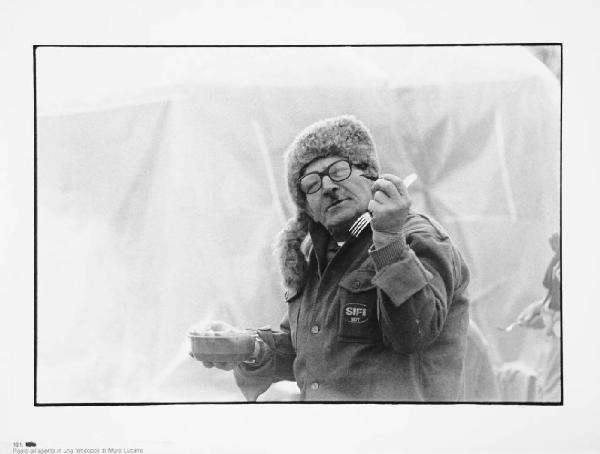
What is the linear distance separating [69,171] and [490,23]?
54.8 inches

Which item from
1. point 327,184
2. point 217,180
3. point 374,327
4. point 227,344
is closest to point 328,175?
point 327,184

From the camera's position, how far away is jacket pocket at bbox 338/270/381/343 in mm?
1984

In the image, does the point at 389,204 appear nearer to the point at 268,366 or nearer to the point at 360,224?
the point at 360,224

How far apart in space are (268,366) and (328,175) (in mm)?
615

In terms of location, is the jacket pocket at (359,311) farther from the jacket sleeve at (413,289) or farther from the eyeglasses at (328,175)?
the eyeglasses at (328,175)

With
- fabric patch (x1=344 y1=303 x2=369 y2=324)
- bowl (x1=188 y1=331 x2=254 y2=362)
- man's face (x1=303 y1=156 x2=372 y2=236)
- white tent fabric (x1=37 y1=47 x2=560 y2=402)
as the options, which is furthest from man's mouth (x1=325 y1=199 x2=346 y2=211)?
bowl (x1=188 y1=331 x2=254 y2=362)

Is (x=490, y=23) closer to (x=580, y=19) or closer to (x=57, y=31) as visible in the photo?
(x=580, y=19)

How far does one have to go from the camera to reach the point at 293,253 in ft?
6.76

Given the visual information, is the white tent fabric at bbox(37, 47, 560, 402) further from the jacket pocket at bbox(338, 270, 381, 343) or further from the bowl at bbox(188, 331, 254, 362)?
the jacket pocket at bbox(338, 270, 381, 343)

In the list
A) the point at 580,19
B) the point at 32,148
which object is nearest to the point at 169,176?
the point at 32,148

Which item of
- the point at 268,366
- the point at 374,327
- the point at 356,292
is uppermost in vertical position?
the point at 356,292

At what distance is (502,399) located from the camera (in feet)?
6.76


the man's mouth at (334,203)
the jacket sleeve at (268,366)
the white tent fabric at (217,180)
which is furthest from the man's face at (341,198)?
the jacket sleeve at (268,366)

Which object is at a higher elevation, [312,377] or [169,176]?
[169,176]
